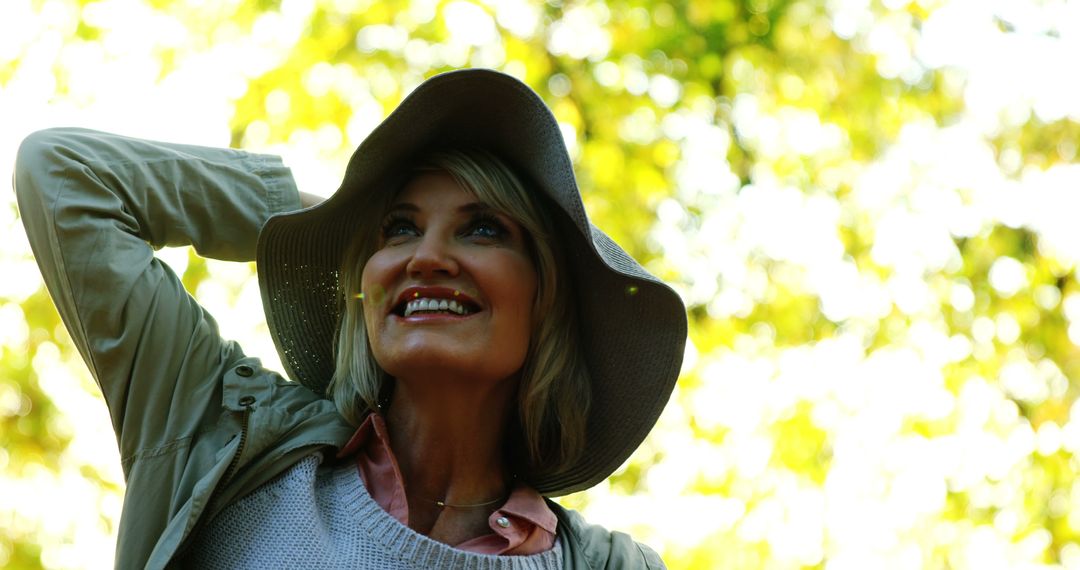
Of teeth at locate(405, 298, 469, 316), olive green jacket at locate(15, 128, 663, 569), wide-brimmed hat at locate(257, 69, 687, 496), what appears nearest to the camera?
olive green jacket at locate(15, 128, 663, 569)

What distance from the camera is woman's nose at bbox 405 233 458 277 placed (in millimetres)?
2010

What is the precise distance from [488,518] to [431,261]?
0.42 meters

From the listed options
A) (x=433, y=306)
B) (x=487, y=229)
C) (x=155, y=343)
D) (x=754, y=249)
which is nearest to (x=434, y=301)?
(x=433, y=306)

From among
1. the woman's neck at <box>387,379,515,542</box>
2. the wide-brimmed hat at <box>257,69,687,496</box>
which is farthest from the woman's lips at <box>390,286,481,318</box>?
the wide-brimmed hat at <box>257,69,687,496</box>

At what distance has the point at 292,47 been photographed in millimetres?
4812

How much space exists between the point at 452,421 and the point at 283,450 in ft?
0.91

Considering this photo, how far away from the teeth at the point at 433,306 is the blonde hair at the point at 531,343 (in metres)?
0.18

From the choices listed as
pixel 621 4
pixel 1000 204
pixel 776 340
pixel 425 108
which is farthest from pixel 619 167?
pixel 425 108

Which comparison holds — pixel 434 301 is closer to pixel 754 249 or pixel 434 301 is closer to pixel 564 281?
pixel 564 281

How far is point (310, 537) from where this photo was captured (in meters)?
1.90

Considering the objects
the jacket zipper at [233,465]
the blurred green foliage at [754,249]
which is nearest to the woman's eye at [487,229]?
the jacket zipper at [233,465]

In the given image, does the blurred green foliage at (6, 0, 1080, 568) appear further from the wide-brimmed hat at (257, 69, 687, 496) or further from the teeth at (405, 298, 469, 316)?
the teeth at (405, 298, 469, 316)

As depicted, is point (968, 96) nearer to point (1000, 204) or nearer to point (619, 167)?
point (1000, 204)

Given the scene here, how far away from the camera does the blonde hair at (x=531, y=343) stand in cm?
212
